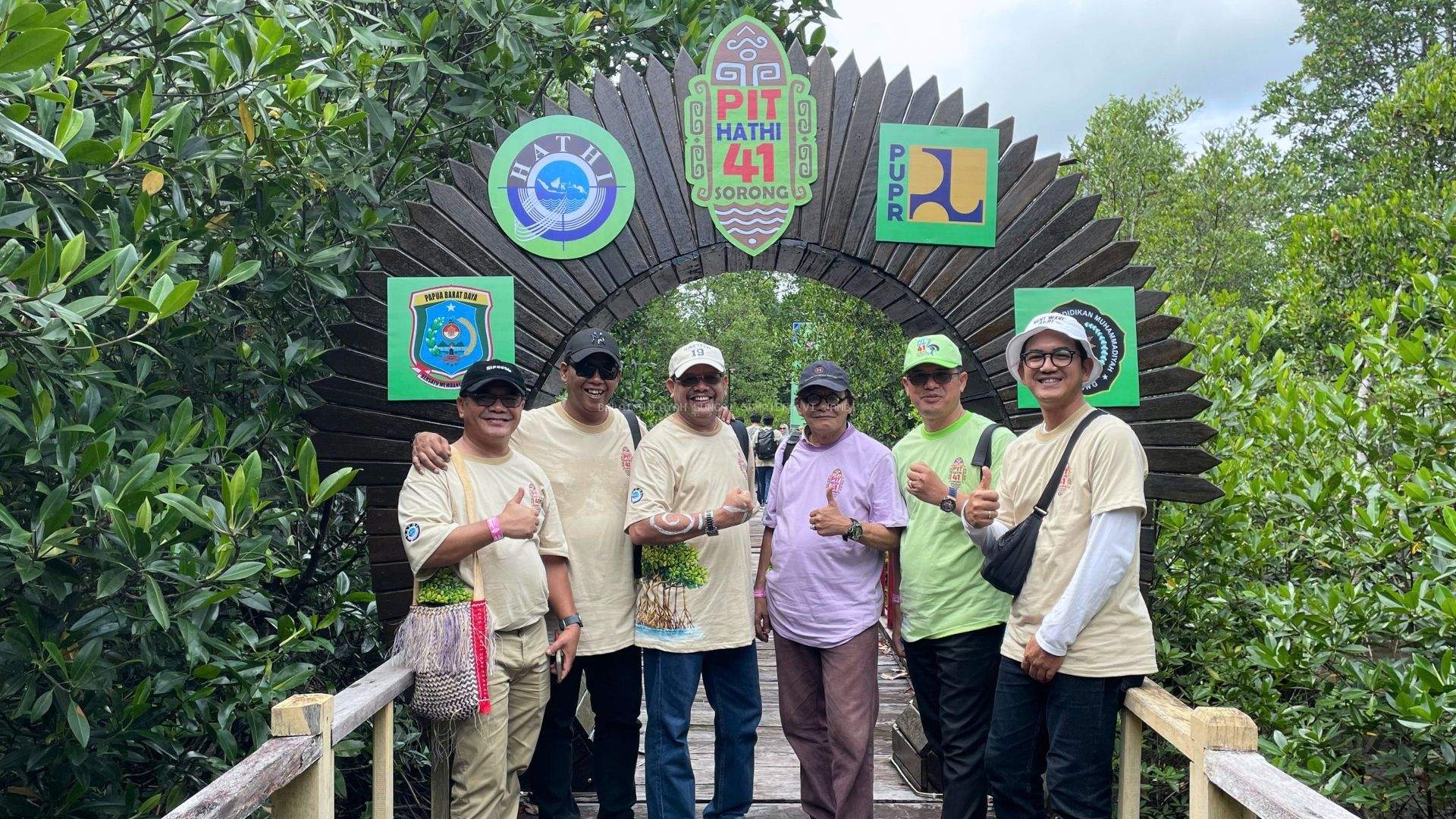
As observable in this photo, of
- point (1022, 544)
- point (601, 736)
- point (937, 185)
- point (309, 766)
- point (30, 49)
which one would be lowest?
point (601, 736)

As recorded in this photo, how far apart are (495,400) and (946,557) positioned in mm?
1465

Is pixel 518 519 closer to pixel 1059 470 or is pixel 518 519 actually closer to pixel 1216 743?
pixel 1059 470

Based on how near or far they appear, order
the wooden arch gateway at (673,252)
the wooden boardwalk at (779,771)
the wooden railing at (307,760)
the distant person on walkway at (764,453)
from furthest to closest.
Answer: the distant person on walkway at (764,453), the wooden boardwalk at (779,771), the wooden arch gateway at (673,252), the wooden railing at (307,760)

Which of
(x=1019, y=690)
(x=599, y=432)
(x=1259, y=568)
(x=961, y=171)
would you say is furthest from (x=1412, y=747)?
(x=599, y=432)

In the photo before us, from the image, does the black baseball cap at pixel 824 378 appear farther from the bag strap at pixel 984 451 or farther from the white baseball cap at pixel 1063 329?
the white baseball cap at pixel 1063 329

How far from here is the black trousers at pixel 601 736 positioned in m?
3.49

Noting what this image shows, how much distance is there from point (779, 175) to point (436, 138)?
159 cm

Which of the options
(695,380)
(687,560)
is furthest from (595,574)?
(695,380)

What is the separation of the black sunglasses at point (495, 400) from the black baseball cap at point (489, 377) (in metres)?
0.02

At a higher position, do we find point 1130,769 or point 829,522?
point 829,522

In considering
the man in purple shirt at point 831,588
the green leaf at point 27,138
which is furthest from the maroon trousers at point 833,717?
the green leaf at point 27,138

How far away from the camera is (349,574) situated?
4.33m

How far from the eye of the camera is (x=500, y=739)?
3088mm

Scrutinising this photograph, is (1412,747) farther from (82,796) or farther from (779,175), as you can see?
(82,796)
